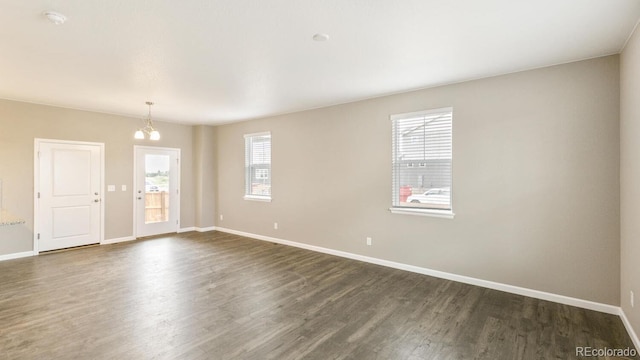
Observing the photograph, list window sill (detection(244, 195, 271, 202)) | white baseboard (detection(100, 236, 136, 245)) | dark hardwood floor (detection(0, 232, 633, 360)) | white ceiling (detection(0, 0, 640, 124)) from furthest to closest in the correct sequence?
1. window sill (detection(244, 195, 271, 202))
2. white baseboard (detection(100, 236, 136, 245))
3. dark hardwood floor (detection(0, 232, 633, 360))
4. white ceiling (detection(0, 0, 640, 124))

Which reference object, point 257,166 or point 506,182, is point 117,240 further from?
point 506,182

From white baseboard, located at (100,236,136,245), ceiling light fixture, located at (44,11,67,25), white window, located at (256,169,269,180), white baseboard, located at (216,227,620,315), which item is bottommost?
white baseboard, located at (216,227,620,315)

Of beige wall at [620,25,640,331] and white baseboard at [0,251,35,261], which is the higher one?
beige wall at [620,25,640,331]

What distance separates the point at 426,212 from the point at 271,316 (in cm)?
256

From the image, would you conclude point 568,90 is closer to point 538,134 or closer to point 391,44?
point 538,134

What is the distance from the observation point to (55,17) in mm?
2348

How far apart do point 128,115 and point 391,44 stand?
589 centimetres

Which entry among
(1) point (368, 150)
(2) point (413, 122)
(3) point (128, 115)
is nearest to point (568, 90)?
(2) point (413, 122)

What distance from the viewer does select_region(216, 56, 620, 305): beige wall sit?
3186 millimetres

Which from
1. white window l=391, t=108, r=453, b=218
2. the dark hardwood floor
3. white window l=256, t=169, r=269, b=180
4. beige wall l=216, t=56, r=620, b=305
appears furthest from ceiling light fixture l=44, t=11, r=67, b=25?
white window l=256, t=169, r=269, b=180

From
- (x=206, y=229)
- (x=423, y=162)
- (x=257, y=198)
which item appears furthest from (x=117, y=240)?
(x=423, y=162)

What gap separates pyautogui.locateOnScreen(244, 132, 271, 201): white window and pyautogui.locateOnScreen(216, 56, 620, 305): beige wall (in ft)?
4.86

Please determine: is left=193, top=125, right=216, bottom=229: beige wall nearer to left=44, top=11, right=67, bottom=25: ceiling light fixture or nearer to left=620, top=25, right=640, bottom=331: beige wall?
left=44, top=11, right=67, bottom=25: ceiling light fixture

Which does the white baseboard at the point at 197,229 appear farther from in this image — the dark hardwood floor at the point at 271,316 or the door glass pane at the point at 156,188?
the dark hardwood floor at the point at 271,316
